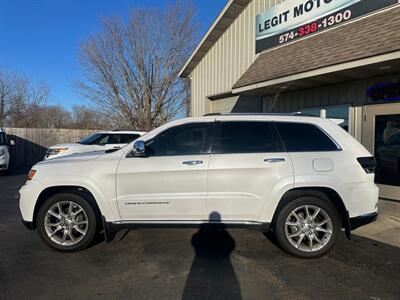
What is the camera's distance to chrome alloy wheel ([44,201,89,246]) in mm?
4758

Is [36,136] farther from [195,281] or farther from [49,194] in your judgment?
[195,281]

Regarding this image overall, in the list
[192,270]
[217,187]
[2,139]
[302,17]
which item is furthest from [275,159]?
[2,139]

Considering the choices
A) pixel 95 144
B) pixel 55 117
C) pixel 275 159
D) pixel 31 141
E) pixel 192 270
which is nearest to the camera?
pixel 192 270

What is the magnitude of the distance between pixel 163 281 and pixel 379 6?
7.64 meters

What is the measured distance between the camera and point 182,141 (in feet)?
15.7

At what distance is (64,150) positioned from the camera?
38.4 ft

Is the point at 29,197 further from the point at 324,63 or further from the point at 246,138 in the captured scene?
the point at 324,63

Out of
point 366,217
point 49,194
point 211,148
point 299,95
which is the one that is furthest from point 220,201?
point 299,95

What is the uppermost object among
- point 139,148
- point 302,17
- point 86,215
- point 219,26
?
point 219,26

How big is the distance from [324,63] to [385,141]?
219 cm

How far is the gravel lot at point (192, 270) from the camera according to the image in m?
3.64

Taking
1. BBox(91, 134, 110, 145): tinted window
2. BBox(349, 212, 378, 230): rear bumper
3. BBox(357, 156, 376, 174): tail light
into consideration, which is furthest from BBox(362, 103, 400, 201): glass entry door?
BBox(91, 134, 110, 145): tinted window

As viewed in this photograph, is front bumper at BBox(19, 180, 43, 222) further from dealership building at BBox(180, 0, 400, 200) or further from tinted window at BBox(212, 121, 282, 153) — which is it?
dealership building at BBox(180, 0, 400, 200)

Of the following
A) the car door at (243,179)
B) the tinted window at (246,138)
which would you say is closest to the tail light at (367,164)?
the car door at (243,179)
